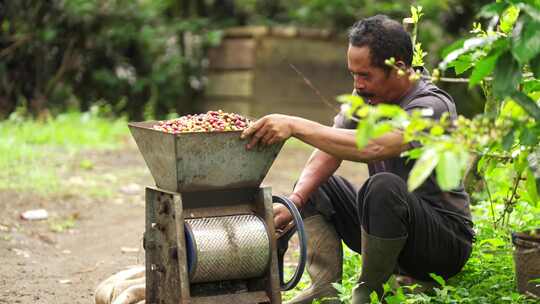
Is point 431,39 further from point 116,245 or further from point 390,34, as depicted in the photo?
point 390,34

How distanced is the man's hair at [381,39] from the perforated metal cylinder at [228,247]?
2.89 feet

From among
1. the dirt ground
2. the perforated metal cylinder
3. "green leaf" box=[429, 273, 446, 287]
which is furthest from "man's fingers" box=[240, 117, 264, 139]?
the dirt ground

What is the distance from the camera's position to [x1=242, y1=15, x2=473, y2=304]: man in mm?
3596

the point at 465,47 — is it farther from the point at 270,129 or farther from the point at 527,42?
the point at 270,129

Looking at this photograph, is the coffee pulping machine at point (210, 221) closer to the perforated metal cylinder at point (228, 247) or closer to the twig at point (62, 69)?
the perforated metal cylinder at point (228, 247)

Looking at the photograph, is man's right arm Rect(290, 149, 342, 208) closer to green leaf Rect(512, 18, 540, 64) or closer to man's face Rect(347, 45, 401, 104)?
man's face Rect(347, 45, 401, 104)

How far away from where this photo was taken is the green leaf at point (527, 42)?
261 cm

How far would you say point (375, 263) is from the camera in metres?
3.75

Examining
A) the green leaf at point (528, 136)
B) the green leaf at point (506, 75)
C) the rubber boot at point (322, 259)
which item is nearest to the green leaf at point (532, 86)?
the green leaf at point (528, 136)

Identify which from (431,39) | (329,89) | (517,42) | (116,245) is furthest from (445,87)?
(517,42)

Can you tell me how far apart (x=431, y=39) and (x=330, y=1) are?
1491 mm

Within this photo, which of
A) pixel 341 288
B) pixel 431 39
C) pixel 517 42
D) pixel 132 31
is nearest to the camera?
pixel 517 42

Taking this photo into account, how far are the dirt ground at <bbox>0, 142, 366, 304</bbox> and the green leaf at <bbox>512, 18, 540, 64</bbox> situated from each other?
2774mm

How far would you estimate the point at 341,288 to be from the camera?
3793mm
